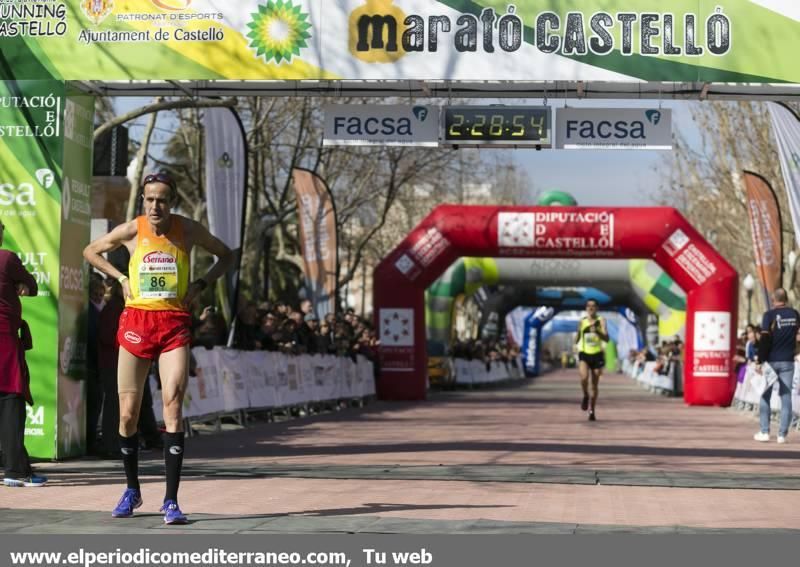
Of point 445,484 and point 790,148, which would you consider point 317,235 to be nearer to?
point 790,148

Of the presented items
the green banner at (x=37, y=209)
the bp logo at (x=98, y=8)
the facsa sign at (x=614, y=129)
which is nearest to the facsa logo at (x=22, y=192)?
the green banner at (x=37, y=209)

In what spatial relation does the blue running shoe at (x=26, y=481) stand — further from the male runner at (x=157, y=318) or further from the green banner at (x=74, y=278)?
the green banner at (x=74, y=278)

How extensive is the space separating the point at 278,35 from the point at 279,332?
930 cm

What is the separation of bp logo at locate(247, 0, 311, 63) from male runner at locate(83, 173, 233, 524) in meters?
5.09

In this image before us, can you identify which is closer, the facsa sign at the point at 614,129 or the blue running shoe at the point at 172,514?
the blue running shoe at the point at 172,514

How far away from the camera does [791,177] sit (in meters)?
16.6

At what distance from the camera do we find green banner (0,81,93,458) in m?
13.0

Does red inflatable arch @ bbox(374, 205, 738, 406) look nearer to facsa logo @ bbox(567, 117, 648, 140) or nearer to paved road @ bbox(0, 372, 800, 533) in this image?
paved road @ bbox(0, 372, 800, 533)

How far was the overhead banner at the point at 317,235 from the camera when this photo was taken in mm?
30094

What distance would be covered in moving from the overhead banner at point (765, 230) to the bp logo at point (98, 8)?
54.0 ft

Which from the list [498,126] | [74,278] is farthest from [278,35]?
[74,278]

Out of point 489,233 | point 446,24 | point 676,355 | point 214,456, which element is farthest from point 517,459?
point 676,355

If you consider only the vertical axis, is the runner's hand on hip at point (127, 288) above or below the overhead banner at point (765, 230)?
below

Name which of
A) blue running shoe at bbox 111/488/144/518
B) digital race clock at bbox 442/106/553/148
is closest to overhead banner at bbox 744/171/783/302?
digital race clock at bbox 442/106/553/148
